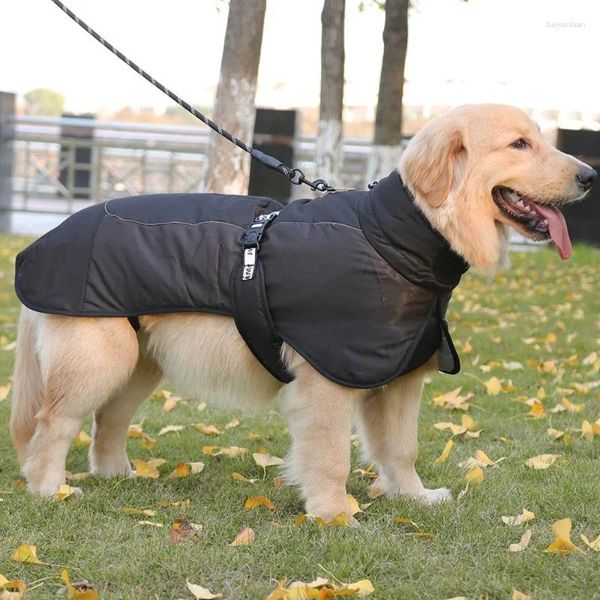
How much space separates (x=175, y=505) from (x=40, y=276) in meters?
1.15

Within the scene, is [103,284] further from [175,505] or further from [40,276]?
[175,505]

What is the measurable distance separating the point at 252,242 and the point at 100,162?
14.3 metres

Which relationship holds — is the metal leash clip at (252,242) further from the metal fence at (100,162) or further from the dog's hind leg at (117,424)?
the metal fence at (100,162)

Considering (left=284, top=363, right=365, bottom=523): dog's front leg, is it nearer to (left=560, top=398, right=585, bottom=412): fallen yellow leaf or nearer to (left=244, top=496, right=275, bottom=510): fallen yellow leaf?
(left=244, top=496, right=275, bottom=510): fallen yellow leaf

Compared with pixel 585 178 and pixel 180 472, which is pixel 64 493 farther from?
pixel 585 178

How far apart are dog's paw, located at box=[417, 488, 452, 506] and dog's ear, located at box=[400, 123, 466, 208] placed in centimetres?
130

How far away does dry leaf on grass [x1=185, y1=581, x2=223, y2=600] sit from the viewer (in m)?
3.04

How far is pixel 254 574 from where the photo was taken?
3.28 meters

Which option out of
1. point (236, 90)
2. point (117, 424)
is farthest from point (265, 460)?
point (236, 90)

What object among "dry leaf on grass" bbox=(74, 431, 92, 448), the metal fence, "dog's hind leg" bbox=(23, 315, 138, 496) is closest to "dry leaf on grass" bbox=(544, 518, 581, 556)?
"dog's hind leg" bbox=(23, 315, 138, 496)

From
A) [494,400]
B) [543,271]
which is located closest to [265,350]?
[494,400]

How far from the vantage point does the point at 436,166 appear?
3.71 metres

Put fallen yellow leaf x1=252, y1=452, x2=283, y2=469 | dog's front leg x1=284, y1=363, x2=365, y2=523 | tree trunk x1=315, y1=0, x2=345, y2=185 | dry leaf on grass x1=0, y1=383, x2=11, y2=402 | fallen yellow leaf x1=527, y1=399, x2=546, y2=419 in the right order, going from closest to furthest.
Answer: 1. dog's front leg x1=284, y1=363, x2=365, y2=523
2. fallen yellow leaf x1=252, y1=452, x2=283, y2=469
3. fallen yellow leaf x1=527, y1=399, x2=546, y2=419
4. dry leaf on grass x1=0, y1=383, x2=11, y2=402
5. tree trunk x1=315, y1=0, x2=345, y2=185

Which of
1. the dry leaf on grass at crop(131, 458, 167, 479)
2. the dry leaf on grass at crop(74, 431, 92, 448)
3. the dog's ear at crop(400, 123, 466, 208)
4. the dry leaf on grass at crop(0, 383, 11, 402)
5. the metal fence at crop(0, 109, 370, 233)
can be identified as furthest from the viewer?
the metal fence at crop(0, 109, 370, 233)
